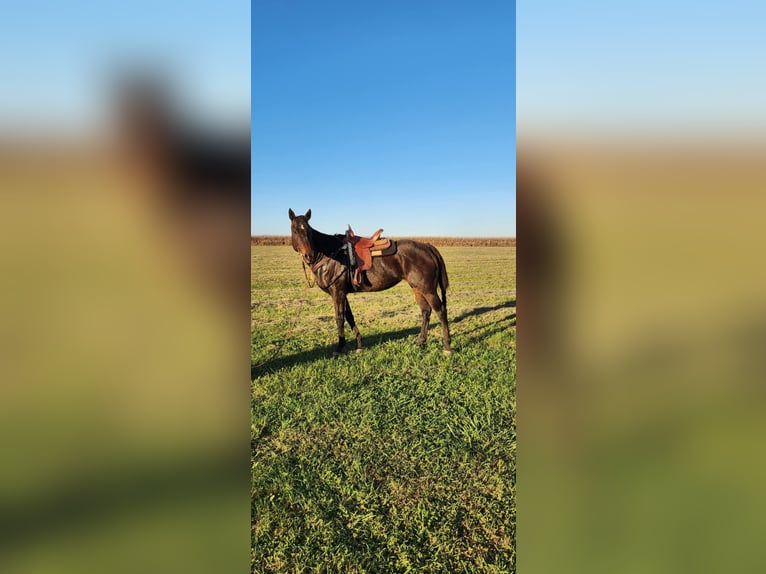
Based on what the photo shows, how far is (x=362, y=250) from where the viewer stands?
7980mm

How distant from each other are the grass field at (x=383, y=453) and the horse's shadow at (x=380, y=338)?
47 millimetres

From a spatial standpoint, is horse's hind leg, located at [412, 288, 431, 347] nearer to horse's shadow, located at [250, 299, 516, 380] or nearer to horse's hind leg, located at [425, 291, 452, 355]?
horse's hind leg, located at [425, 291, 452, 355]

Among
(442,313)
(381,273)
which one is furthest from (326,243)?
(442,313)

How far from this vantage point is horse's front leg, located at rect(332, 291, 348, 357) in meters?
7.25

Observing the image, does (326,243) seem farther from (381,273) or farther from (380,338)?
(380,338)

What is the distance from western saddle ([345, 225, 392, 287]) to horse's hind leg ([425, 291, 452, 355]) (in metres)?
1.17

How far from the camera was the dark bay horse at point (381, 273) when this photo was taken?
7.43 metres

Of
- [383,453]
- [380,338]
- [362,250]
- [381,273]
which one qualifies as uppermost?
[362,250]

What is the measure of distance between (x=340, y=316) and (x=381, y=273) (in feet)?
4.21

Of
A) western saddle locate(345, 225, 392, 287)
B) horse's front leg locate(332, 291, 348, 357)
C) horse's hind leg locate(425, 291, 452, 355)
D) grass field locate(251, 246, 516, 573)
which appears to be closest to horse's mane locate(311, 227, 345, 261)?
western saddle locate(345, 225, 392, 287)

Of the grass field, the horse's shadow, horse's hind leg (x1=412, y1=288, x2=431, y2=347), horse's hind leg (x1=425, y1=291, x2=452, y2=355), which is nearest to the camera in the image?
the grass field
